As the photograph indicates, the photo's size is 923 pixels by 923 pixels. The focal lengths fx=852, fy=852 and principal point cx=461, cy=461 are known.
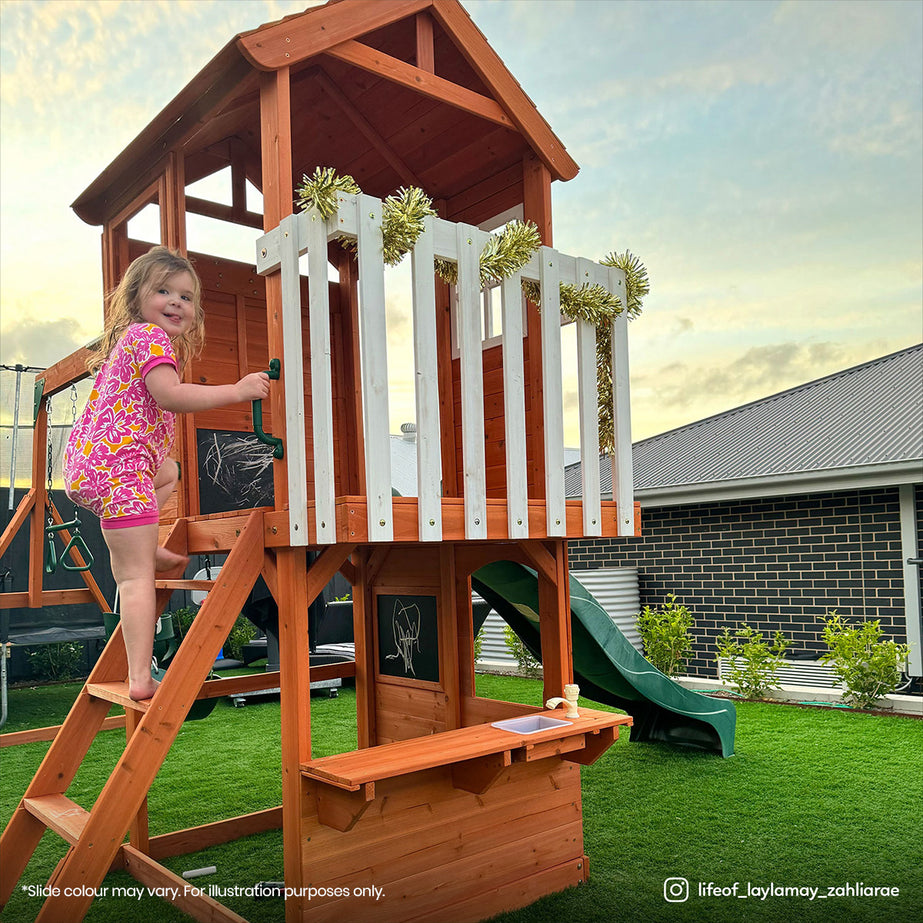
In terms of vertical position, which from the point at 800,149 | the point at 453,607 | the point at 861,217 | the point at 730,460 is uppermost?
the point at 800,149

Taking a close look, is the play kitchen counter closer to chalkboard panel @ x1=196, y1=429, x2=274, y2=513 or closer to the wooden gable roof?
chalkboard panel @ x1=196, y1=429, x2=274, y2=513

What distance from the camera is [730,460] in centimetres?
946

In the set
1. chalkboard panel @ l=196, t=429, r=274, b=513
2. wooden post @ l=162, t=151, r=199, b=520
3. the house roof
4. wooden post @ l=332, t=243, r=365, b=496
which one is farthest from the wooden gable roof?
the house roof

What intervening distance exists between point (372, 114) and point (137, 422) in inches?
87.0

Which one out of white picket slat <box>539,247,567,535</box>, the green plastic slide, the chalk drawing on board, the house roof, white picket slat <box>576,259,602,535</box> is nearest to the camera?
white picket slat <box>539,247,567,535</box>

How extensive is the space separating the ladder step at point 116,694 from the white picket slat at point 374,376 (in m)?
1.05

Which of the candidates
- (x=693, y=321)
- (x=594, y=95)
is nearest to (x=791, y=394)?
(x=693, y=321)

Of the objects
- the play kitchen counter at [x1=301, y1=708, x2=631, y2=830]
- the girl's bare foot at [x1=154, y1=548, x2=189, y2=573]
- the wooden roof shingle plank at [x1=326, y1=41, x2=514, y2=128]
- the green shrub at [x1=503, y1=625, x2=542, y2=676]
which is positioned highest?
the wooden roof shingle plank at [x1=326, y1=41, x2=514, y2=128]

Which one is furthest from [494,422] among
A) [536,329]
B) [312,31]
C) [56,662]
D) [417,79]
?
[56,662]

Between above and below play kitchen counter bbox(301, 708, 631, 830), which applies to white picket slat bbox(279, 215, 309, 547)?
above

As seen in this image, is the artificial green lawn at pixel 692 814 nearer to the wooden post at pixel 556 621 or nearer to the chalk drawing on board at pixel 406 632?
the wooden post at pixel 556 621

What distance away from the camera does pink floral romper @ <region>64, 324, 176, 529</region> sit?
9.95 ft

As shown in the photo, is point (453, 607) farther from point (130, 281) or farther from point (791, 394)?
point (791, 394)

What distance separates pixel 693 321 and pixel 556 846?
337 inches
